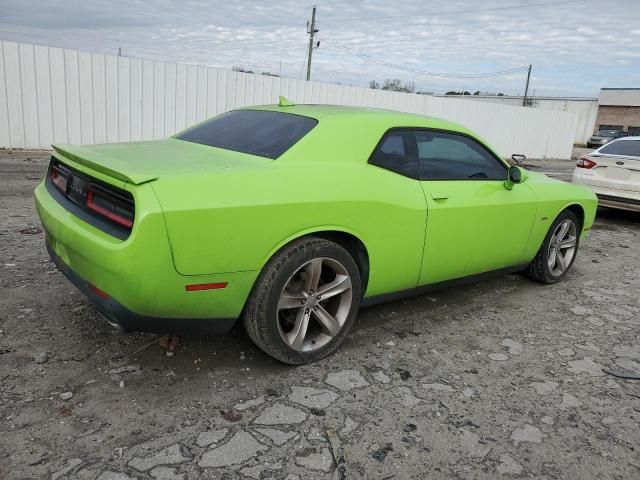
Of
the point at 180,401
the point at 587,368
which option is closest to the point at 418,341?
the point at 587,368

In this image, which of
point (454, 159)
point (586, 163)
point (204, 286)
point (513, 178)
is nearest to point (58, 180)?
point (204, 286)

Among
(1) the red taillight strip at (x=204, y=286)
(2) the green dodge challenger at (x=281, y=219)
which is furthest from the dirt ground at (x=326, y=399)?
(1) the red taillight strip at (x=204, y=286)

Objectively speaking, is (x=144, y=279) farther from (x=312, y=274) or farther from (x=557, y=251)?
(x=557, y=251)

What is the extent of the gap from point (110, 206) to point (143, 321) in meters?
0.60

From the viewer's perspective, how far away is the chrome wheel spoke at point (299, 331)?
10.0 ft

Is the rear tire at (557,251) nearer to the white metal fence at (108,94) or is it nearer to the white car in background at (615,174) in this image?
the white car in background at (615,174)

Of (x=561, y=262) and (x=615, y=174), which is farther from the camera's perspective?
(x=615, y=174)

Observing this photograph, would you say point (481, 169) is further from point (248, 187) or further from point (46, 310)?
point (46, 310)

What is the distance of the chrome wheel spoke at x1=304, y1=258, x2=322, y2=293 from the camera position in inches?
117

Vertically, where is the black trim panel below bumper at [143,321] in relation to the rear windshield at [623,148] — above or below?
below

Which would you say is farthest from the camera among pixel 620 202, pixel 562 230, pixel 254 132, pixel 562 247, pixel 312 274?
pixel 620 202

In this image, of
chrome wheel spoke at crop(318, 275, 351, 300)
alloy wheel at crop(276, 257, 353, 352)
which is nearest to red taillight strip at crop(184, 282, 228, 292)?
alloy wheel at crop(276, 257, 353, 352)

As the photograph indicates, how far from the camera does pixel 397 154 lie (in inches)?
139

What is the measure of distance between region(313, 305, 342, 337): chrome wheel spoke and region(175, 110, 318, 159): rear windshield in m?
0.94
